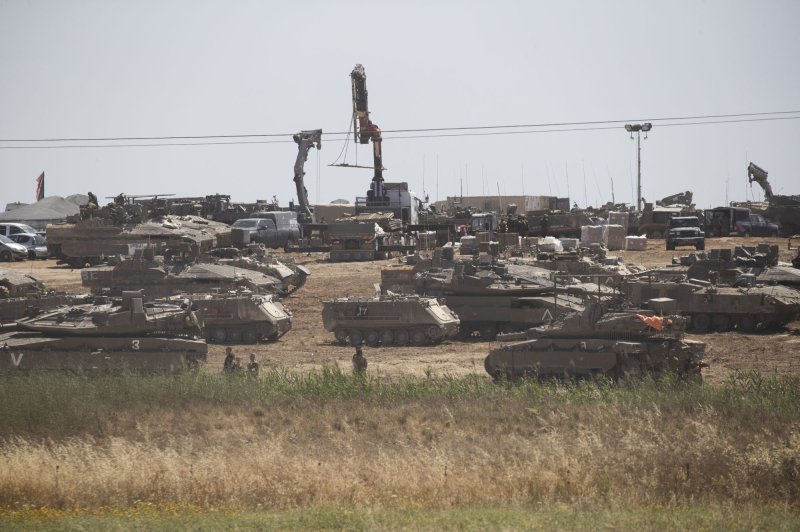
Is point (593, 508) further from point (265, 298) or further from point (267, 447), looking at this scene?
point (265, 298)

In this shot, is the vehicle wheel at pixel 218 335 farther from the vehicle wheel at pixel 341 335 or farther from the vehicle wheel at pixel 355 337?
the vehicle wheel at pixel 355 337

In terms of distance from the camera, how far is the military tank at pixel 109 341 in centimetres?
2523

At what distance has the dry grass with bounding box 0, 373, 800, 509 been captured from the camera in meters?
→ 16.3

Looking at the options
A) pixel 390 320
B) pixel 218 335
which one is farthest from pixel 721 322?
pixel 218 335

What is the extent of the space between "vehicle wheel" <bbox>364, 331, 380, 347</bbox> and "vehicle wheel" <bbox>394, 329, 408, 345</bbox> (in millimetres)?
571

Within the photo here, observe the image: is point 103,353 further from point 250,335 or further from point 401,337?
point 401,337

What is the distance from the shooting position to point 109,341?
2561 centimetres

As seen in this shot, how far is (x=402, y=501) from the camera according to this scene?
51.6 feet

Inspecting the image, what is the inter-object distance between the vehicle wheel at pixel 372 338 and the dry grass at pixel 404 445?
338 inches

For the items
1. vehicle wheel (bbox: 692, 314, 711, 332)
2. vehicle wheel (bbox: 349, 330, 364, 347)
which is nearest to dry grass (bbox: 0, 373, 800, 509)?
vehicle wheel (bbox: 349, 330, 364, 347)

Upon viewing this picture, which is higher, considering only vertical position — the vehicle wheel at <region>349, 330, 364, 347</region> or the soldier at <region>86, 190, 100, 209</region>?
the soldier at <region>86, 190, 100, 209</region>

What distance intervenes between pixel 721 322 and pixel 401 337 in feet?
33.5

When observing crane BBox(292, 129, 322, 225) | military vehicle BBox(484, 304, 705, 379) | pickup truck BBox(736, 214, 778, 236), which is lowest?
military vehicle BBox(484, 304, 705, 379)

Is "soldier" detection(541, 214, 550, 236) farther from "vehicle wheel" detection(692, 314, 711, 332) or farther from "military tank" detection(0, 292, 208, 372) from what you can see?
"military tank" detection(0, 292, 208, 372)
